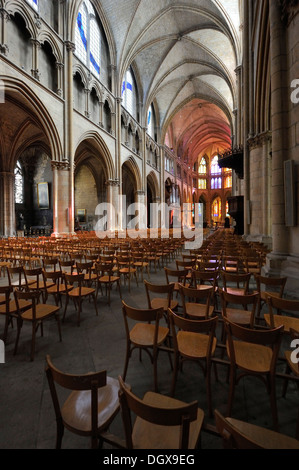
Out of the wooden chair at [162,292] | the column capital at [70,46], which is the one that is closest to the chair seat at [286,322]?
the wooden chair at [162,292]

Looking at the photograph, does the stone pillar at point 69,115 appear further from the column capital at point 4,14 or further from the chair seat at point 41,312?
the chair seat at point 41,312

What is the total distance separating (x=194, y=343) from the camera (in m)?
2.46

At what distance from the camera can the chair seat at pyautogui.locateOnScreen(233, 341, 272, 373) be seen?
2.02 meters

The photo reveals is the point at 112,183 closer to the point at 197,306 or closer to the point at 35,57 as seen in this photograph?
the point at 35,57

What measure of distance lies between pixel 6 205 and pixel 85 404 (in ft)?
70.1

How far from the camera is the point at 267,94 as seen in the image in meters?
9.58

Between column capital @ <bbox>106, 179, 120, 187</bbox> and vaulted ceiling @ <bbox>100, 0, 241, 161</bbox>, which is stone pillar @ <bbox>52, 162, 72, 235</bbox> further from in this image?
vaulted ceiling @ <bbox>100, 0, 241, 161</bbox>

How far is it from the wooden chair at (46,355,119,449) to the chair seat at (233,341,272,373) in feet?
3.68

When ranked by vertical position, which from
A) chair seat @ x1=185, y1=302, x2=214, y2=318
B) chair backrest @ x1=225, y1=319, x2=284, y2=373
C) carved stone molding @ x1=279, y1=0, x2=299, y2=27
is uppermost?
carved stone molding @ x1=279, y1=0, x2=299, y2=27

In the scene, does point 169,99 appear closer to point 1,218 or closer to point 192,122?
point 192,122

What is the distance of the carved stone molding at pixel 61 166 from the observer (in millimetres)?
14047

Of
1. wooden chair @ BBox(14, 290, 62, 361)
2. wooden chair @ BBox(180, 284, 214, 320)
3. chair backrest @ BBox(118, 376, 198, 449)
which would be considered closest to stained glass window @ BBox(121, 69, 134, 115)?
wooden chair @ BBox(14, 290, 62, 361)

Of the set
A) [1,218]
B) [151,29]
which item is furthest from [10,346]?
[151,29]

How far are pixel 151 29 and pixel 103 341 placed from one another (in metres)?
26.4
